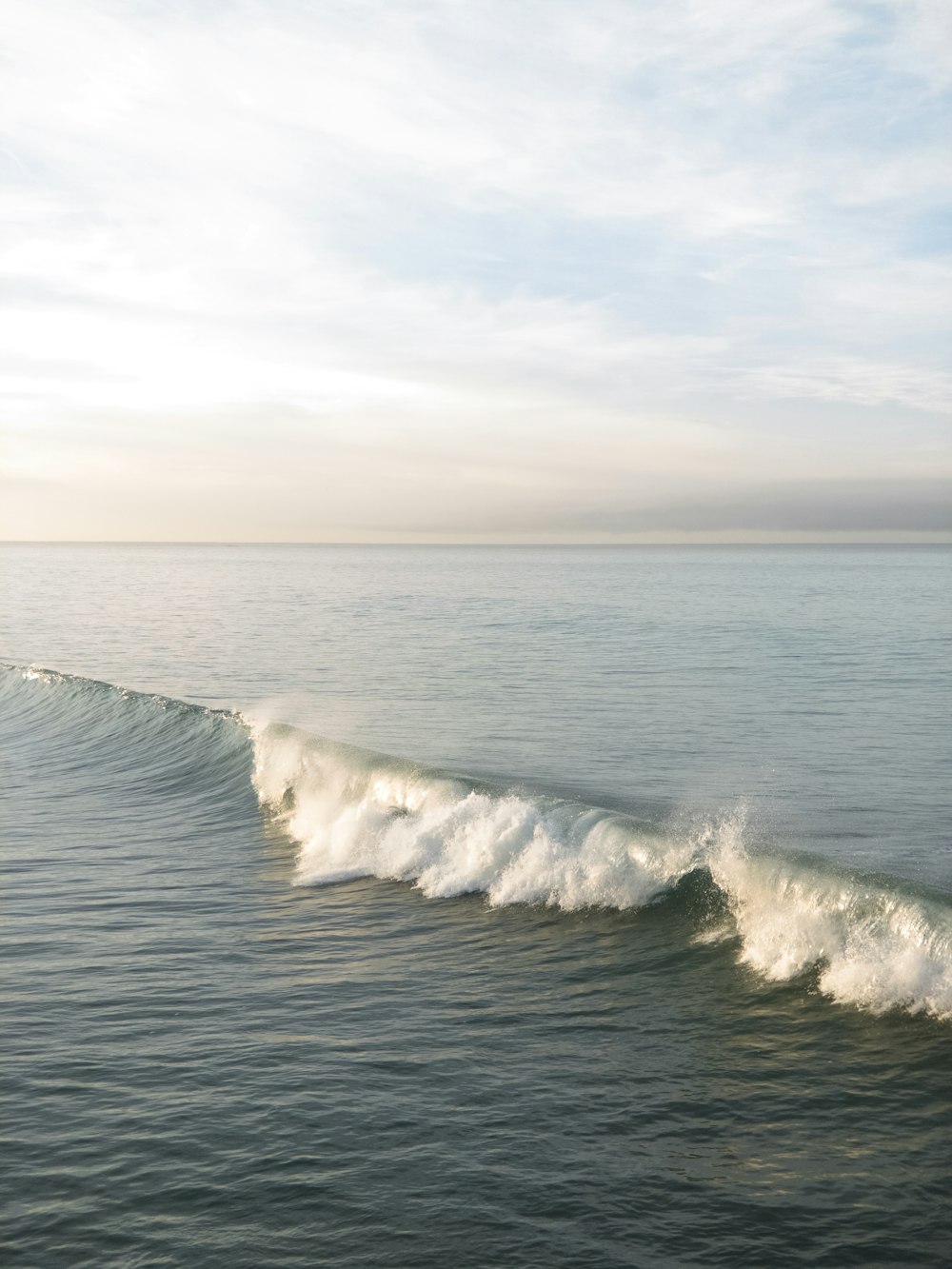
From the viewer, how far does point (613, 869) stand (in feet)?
48.4

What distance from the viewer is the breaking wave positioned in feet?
37.4

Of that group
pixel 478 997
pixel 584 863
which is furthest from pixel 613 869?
pixel 478 997

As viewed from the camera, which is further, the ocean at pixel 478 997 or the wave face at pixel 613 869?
the wave face at pixel 613 869

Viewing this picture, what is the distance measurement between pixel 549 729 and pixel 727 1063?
59.8 ft

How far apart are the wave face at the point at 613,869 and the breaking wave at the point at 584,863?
0.8 inches

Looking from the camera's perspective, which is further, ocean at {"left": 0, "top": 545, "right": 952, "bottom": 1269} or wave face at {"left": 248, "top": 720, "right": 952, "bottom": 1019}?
wave face at {"left": 248, "top": 720, "right": 952, "bottom": 1019}

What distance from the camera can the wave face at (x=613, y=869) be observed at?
445 inches

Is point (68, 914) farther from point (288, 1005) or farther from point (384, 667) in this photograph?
point (384, 667)

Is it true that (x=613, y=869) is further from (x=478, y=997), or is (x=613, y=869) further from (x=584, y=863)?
(x=478, y=997)

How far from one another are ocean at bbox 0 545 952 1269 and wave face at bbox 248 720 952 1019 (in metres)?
0.05

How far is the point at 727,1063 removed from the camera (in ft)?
31.2

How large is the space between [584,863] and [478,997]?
416cm

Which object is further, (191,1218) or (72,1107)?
(72,1107)

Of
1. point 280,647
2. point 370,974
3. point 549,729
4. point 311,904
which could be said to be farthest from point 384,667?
point 370,974
